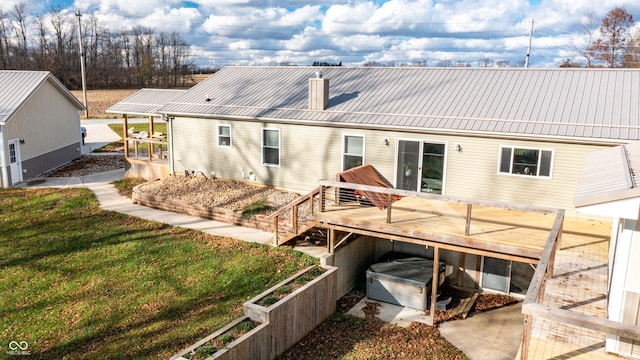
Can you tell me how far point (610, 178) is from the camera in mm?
6902

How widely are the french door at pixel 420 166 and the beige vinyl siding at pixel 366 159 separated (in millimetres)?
157

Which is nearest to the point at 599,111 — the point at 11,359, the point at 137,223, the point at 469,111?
the point at 469,111

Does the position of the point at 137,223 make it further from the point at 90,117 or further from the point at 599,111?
the point at 90,117

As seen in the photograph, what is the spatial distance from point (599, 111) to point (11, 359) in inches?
576

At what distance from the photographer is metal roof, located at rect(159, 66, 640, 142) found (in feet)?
42.1

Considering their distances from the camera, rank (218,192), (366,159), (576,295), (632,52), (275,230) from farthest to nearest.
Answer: (632,52) → (218,192) → (366,159) → (275,230) → (576,295)

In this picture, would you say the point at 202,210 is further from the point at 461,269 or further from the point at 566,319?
the point at 566,319

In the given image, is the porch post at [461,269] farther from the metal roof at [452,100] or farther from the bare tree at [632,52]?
the bare tree at [632,52]

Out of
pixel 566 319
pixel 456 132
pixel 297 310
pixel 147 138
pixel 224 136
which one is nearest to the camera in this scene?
pixel 566 319

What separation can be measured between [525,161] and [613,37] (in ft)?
131

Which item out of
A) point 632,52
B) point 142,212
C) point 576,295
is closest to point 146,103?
point 142,212

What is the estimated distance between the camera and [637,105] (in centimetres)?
1299

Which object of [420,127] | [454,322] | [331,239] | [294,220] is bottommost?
[454,322]

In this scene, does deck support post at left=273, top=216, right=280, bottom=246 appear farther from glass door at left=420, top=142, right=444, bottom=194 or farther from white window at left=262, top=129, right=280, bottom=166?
glass door at left=420, top=142, right=444, bottom=194
